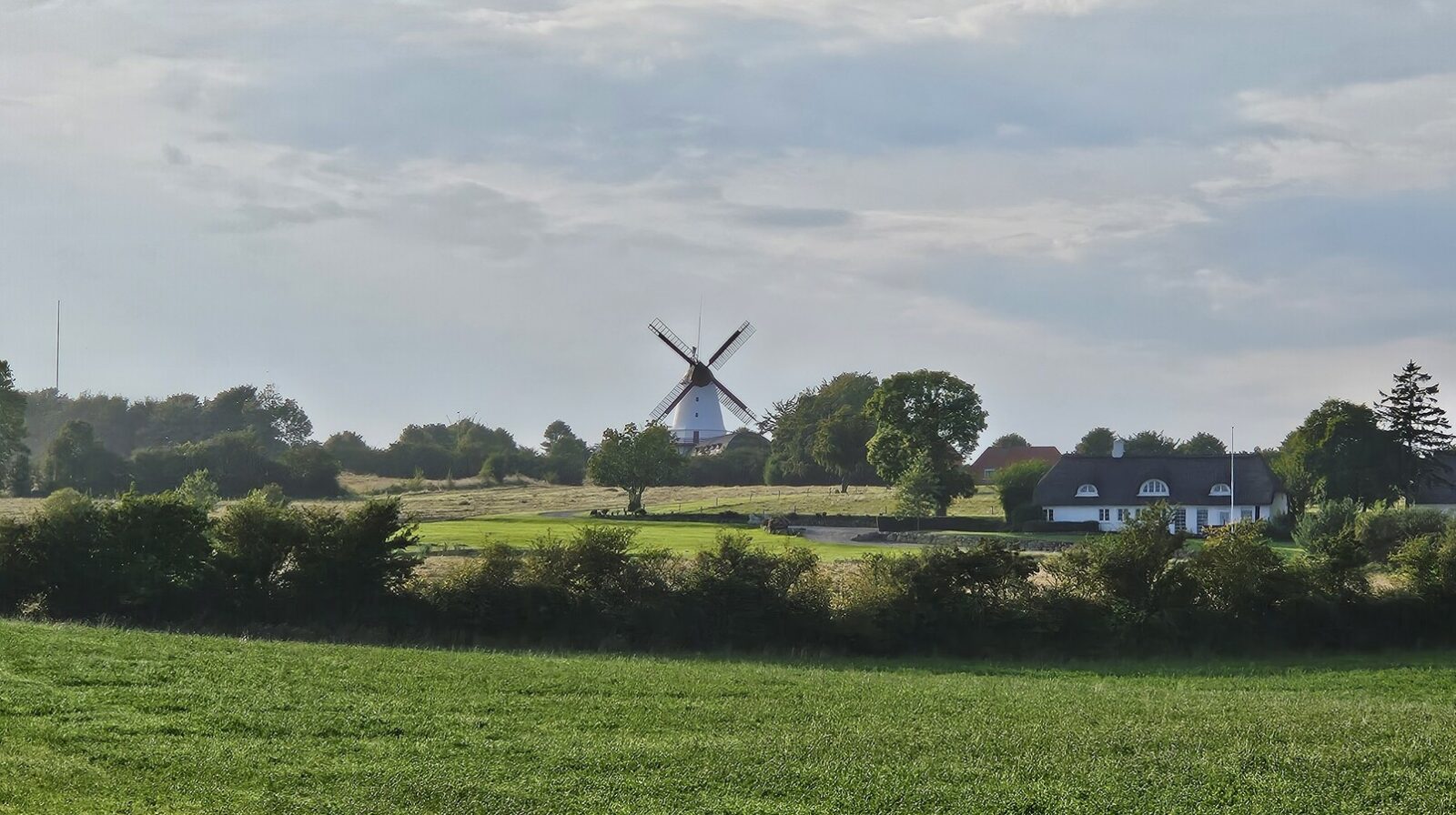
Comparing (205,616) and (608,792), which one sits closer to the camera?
(608,792)

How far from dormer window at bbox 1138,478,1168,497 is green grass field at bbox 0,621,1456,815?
176ft

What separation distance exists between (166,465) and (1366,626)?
80860 millimetres

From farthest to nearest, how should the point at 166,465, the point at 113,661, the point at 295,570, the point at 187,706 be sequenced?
the point at 166,465 → the point at 295,570 → the point at 113,661 → the point at 187,706

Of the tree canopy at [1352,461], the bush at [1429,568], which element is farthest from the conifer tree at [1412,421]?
the bush at [1429,568]

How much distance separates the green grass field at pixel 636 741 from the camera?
41.7 ft

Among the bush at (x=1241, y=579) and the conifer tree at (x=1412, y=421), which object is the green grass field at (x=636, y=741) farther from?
the conifer tree at (x=1412, y=421)

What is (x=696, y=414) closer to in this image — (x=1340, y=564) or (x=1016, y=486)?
(x=1016, y=486)

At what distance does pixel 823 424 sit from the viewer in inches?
3905

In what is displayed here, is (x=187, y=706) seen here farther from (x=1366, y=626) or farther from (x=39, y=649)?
(x=1366, y=626)

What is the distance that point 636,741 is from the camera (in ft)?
48.9

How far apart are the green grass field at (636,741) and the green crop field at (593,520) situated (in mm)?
24685

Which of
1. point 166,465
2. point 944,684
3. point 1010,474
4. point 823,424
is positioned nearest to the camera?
point 944,684

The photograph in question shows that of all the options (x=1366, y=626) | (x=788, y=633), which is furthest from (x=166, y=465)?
(x=1366, y=626)

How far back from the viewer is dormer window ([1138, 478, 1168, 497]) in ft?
241
